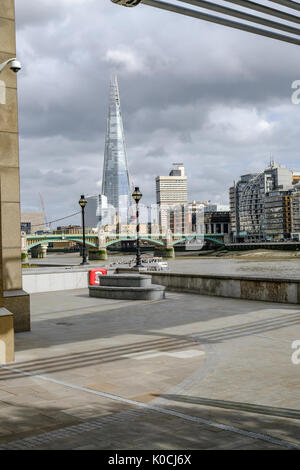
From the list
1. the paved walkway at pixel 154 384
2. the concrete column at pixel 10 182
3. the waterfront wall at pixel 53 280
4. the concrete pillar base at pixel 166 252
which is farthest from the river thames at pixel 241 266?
the paved walkway at pixel 154 384

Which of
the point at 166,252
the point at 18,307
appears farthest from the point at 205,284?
the point at 166,252

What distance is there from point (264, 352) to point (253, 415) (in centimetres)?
410

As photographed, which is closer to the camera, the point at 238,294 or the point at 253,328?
the point at 253,328

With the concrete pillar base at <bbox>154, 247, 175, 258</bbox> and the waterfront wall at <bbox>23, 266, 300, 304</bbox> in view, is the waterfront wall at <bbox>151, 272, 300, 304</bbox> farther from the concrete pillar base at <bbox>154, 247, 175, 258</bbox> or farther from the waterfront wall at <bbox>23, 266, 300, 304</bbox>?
the concrete pillar base at <bbox>154, 247, 175, 258</bbox>

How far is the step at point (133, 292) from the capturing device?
20.4 m

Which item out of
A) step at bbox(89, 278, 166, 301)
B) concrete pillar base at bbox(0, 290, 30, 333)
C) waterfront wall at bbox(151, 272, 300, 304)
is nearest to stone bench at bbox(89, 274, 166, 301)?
step at bbox(89, 278, 166, 301)

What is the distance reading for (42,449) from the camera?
5.56 meters

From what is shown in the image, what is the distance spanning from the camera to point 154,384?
8.23 meters

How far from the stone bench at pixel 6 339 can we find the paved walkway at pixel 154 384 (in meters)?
0.29

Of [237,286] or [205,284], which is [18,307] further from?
[205,284]

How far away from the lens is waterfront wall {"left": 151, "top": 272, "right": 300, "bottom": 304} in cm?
1828

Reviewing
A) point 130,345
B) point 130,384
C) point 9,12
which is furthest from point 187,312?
point 9,12

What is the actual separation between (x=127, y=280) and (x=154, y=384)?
13.1 metres

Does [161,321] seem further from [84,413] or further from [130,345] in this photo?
[84,413]
